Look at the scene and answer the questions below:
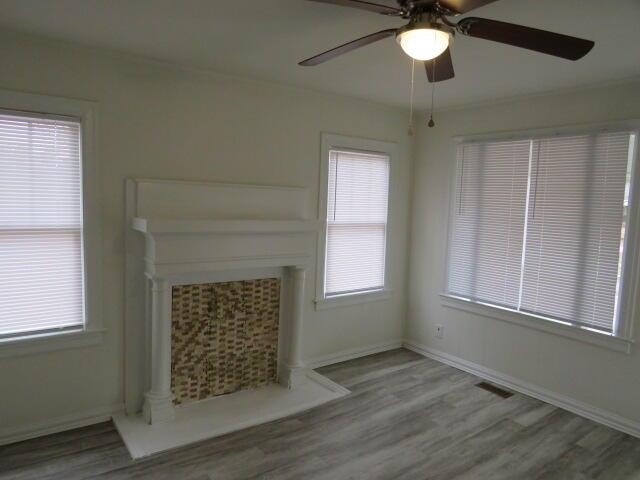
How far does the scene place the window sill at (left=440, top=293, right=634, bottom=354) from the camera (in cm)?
325

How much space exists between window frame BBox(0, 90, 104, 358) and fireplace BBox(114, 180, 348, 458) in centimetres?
21

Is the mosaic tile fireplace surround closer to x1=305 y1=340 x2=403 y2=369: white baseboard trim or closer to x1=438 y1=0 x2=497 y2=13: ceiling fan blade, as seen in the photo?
x1=305 y1=340 x2=403 y2=369: white baseboard trim

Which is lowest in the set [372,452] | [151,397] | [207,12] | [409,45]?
[372,452]

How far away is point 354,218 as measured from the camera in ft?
14.0

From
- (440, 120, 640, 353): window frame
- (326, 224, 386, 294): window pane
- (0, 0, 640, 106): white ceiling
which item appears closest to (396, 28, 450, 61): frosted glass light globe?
(0, 0, 640, 106): white ceiling

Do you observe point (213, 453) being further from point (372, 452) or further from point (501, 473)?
point (501, 473)

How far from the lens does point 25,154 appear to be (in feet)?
8.84

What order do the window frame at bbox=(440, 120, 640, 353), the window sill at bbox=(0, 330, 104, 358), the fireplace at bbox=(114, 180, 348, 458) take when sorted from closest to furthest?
the window sill at bbox=(0, 330, 104, 358)
the fireplace at bbox=(114, 180, 348, 458)
the window frame at bbox=(440, 120, 640, 353)

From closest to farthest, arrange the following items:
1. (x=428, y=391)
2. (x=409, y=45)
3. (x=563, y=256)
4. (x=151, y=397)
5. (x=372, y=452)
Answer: (x=409, y=45)
(x=372, y=452)
(x=151, y=397)
(x=563, y=256)
(x=428, y=391)

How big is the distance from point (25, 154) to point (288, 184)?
6.08ft

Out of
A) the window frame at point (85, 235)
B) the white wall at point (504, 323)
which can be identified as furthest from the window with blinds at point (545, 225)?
the window frame at point (85, 235)

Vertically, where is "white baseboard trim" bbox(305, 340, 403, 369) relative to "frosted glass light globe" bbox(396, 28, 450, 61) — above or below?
below

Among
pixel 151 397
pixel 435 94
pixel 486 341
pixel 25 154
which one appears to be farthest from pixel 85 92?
pixel 486 341

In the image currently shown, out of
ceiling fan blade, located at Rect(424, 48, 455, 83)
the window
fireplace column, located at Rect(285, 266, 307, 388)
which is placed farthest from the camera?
the window
